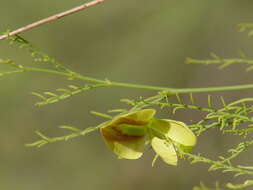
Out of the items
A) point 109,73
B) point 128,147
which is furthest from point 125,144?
point 109,73

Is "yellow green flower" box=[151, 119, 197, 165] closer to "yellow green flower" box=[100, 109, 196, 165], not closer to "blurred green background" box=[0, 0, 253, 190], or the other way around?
"yellow green flower" box=[100, 109, 196, 165]

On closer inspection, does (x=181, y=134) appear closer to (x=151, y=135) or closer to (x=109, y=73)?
(x=151, y=135)

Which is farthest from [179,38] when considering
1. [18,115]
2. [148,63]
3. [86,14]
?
[18,115]

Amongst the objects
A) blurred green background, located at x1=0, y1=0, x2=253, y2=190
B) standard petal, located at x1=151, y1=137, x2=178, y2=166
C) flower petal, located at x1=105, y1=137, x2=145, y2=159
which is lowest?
standard petal, located at x1=151, y1=137, x2=178, y2=166

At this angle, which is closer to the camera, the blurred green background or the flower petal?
the flower petal

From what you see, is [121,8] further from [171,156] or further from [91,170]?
[171,156]

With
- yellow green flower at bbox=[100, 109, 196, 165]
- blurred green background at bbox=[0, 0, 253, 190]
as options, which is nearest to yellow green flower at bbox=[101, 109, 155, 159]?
yellow green flower at bbox=[100, 109, 196, 165]

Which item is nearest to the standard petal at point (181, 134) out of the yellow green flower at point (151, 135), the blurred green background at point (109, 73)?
the yellow green flower at point (151, 135)

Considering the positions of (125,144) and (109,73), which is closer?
(125,144)

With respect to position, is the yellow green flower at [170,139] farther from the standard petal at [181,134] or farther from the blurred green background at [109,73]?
the blurred green background at [109,73]
